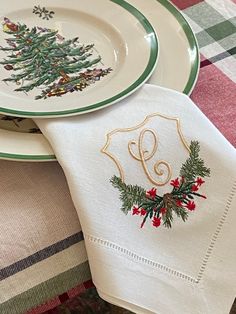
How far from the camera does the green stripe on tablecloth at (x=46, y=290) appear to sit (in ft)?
2.03

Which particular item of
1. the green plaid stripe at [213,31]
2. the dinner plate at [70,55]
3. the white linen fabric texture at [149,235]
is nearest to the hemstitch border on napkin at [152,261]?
the white linen fabric texture at [149,235]

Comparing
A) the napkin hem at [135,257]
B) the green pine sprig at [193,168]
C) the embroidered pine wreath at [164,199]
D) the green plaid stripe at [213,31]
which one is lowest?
the napkin hem at [135,257]

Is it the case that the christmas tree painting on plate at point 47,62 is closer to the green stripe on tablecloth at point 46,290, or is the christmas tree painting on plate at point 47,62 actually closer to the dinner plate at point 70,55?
the dinner plate at point 70,55

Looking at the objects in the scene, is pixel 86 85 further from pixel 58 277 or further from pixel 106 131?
pixel 58 277

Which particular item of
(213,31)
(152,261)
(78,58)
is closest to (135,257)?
(152,261)

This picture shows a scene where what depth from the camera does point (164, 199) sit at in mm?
625

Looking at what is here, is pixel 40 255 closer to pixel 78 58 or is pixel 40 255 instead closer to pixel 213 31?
pixel 78 58

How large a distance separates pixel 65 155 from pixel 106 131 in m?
0.05

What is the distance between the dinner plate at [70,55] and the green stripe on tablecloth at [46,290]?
0.16 m

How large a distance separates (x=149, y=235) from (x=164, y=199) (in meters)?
0.04

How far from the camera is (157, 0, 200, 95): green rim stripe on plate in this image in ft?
2.32

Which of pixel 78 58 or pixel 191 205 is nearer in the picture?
pixel 191 205

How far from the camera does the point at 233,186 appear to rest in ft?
2.07

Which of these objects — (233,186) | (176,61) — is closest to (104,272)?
(233,186)
